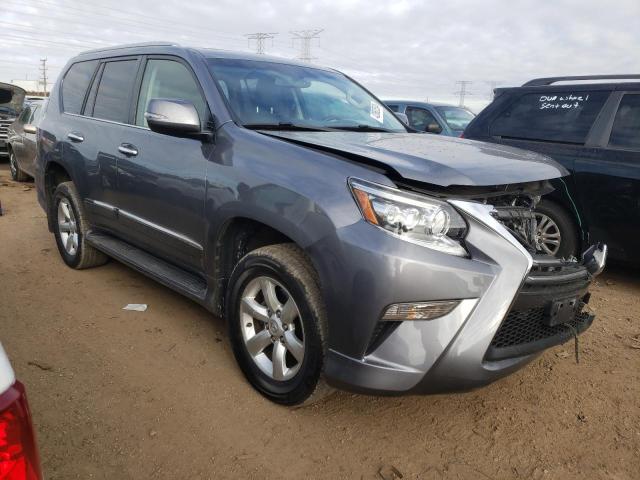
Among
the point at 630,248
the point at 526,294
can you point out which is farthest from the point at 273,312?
the point at 630,248

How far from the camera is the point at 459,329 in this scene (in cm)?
210

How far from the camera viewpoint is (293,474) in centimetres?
221

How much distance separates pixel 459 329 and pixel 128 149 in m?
2.53

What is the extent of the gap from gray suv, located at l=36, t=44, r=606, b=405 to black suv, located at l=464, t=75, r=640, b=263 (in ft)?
6.05

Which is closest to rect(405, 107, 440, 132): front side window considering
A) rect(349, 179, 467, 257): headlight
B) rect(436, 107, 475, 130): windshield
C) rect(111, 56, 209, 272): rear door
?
rect(436, 107, 475, 130): windshield

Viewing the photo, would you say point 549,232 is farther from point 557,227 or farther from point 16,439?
point 16,439

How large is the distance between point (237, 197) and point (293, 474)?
1.32m

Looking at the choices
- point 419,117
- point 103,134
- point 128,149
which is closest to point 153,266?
point 128,149

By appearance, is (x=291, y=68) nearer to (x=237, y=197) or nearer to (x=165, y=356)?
(x=237, y=197)

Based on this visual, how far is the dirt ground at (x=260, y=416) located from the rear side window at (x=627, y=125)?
168cm

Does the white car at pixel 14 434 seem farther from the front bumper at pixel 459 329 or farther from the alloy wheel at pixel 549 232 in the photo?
the alloy wheel at pixel 549 232

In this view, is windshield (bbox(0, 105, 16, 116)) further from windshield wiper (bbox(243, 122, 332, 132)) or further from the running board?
windshield wiper (bbox(243, 122, 332, 132))

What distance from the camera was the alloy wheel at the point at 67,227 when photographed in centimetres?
454

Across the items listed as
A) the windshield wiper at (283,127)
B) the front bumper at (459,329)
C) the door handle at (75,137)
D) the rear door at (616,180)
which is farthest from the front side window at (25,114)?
the front bumper at (459,329)
